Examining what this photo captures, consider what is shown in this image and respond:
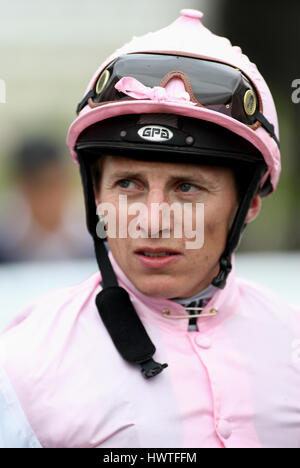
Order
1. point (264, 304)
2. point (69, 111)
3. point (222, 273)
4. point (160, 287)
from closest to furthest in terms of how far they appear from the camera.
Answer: point (160, 287) < point (222, 273) < point (264, 304) < point (69, 111)

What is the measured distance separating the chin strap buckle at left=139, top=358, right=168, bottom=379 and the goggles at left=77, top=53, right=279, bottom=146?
871mm

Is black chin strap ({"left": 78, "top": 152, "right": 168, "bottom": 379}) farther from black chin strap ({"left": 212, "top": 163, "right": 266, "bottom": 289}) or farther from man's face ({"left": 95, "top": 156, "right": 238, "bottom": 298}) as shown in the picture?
black chin strap ({"left": 212, "top": 163, "right": 266, "bottom": 289})

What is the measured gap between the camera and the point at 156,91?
83.0 inches

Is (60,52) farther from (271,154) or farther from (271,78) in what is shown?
(271,154)

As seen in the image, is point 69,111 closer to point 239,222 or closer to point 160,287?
point 239,222

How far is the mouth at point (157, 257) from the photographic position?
2.17 m

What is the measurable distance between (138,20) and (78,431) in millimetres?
5461

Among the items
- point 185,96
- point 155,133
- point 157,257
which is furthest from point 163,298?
point 185,96

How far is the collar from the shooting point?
2291mm

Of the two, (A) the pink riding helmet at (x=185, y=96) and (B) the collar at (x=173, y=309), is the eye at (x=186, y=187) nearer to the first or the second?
(A) the pink riding helmet at (x=185, y=96)

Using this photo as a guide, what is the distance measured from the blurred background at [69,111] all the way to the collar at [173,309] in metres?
2.40

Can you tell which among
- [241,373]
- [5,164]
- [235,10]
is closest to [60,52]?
[5,164]

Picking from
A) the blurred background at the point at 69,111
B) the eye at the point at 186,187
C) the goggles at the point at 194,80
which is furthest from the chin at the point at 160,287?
the blurred background at the point at 69,111

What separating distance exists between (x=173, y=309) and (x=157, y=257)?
0.76 feet
